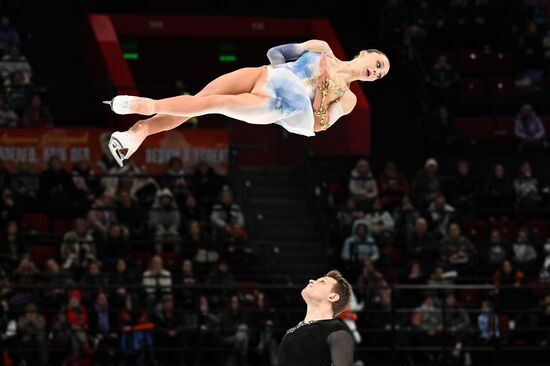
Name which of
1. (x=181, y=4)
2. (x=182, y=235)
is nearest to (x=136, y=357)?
(x=182, y=235)

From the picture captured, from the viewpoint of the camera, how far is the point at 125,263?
43.5 ft

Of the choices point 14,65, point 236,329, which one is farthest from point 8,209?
point 236,329

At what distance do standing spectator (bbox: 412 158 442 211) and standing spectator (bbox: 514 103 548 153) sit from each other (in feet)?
7.77

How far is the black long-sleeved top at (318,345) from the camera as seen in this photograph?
6.54 m

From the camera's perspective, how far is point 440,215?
15.0 meters

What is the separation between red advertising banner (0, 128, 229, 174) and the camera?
48.4ft

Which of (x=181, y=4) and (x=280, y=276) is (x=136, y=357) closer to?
(x=280, y=276)

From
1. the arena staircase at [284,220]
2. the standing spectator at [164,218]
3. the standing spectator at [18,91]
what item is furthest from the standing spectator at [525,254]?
the standing spectator at [18,91]

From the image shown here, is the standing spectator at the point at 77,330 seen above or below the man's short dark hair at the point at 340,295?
below

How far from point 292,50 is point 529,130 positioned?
10507 mm

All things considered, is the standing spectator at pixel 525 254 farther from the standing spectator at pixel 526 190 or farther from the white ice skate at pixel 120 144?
the white ice skate at pixel 120 144

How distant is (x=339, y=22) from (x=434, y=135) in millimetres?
3323

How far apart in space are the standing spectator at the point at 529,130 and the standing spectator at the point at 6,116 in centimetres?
719

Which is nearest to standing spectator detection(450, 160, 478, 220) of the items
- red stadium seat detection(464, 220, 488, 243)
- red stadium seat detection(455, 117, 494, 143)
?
red stadium seat detection(464, 220, 488, 243)
